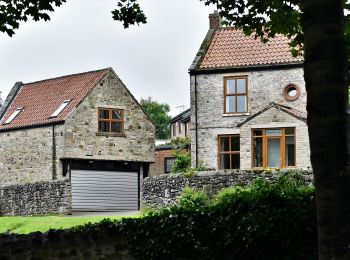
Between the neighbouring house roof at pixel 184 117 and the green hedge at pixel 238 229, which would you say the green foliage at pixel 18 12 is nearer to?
the green hedge at pixel 238 229

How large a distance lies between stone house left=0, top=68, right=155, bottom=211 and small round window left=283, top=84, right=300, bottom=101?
12.9m

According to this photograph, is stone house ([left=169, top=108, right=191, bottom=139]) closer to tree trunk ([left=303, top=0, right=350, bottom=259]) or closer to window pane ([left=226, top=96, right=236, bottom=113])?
window pane ([left=226, top=96, right=236, bottom=113])

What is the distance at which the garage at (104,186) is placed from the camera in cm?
4772

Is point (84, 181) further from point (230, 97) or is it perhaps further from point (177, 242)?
point (177, 242)

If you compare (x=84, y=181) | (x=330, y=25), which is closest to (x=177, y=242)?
(x=330, y=25)

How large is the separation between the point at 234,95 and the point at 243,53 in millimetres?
2383

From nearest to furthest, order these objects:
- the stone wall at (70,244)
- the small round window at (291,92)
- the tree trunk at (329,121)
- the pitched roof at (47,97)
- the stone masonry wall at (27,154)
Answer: the tree trunk at (329,121), the stone wall at (70,244), the small round window at (291,92), the stone masonry wall at (27,154), the pitched roof at (47,97)

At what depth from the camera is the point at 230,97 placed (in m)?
41.7

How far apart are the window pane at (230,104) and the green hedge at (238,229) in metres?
25.5

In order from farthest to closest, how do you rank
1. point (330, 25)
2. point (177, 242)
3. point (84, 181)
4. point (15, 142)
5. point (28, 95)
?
point (28, 95) → point (15, 142) → point (84, 181) → point (177, 242) → point (330, 25)

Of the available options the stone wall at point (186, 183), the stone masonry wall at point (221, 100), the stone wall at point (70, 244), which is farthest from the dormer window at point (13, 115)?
the stone wall at point (70, 244)

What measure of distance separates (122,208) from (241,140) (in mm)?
12631

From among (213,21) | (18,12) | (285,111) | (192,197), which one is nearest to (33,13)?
(18,12)

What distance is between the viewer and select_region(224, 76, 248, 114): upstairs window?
136 feet
